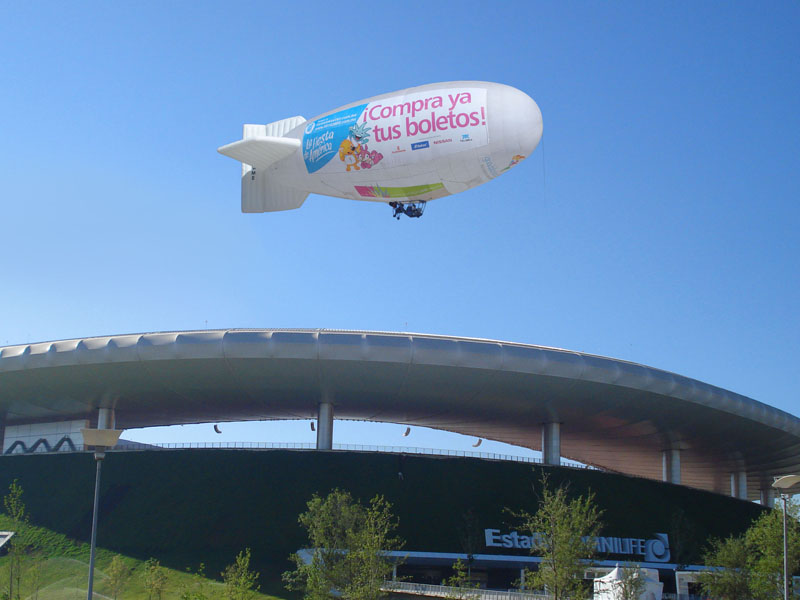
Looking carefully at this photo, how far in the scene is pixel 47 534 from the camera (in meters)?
54.4

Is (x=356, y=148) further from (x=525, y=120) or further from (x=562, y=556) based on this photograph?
(x=562, y=556)

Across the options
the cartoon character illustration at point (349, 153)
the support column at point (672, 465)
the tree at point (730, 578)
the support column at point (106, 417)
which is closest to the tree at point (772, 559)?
the tree at point (730, 578)

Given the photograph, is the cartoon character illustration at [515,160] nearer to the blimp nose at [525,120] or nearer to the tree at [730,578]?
the blimp nose at [525,120]

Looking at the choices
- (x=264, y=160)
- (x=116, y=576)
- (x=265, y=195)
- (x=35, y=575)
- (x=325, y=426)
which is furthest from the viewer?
(x=325, y=426)

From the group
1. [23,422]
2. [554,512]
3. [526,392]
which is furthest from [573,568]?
[23,422]

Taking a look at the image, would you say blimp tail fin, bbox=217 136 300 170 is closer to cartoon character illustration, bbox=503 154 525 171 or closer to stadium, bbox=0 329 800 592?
cartoon character illustration, bbox=503 154 525 171

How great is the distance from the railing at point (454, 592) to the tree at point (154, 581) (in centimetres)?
1144

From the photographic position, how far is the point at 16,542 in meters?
44.5

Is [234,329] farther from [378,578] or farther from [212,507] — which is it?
[378,578]

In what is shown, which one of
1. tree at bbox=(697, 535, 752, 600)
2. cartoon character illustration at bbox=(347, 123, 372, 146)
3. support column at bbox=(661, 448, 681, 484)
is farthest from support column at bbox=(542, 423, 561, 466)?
cartoon character illustration at bbox=(347, 123, 372, 146)

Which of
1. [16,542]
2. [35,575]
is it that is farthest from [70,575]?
[35,575]

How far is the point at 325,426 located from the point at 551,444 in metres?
16.8

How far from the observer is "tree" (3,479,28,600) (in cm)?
4242

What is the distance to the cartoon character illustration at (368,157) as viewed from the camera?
36.1m
